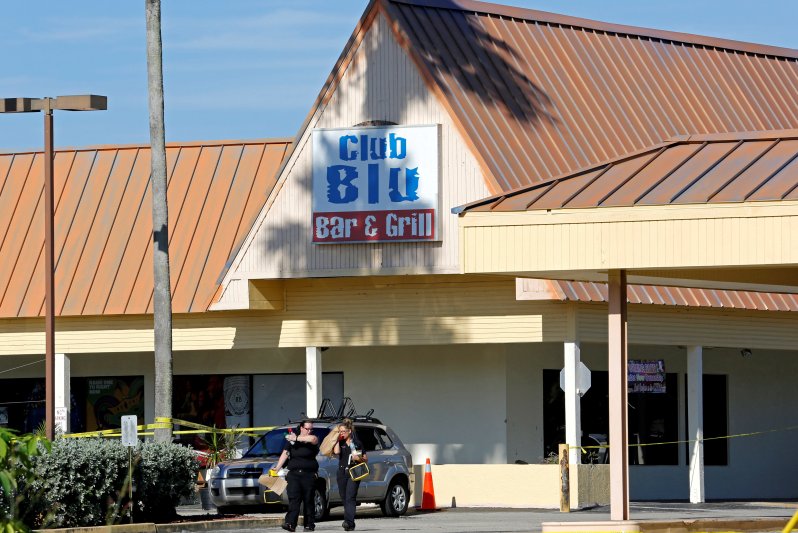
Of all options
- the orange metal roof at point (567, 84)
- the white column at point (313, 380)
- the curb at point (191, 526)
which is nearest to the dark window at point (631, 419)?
the white column at point (313, 380)

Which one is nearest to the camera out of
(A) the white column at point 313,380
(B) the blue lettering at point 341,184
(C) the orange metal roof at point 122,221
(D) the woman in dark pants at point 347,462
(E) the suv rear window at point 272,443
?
(D) the woman in dark pants at point 347,462

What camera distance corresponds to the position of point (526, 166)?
29312 millimetres

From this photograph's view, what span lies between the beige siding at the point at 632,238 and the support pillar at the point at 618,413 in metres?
0.86

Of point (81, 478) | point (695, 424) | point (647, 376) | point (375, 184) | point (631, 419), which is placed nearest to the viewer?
point (81, 478)

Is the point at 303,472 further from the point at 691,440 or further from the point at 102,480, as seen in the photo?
the point at 691,440

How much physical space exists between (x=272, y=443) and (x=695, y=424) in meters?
9.68

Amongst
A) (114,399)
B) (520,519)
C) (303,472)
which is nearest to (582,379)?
(520,519)

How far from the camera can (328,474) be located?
24.6 meters

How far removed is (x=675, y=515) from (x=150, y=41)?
38.4 ft

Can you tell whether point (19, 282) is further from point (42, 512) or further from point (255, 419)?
point (42, 512)

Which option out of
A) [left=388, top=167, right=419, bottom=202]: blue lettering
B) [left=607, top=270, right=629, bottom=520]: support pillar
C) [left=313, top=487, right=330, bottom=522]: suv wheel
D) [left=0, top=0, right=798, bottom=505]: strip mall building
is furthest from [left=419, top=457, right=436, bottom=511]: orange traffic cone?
[left=607, top=270, right=629, bottom=520]: support pillar

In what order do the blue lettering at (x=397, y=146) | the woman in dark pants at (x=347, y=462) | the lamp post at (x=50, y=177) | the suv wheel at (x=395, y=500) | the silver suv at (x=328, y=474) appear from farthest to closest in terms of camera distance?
the blue lettering at (x=397, y=146) → the suv wheel at (x=395, y=500) → the silver suv at (x=328, y=474) → the lamp post at (x=50, y=177) → the woman in dark pants at (x=347, y=462)

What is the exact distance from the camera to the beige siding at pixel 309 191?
29312 millimetres

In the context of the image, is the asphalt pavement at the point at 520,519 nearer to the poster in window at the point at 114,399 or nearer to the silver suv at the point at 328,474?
the silver suv at the point at 328,474
